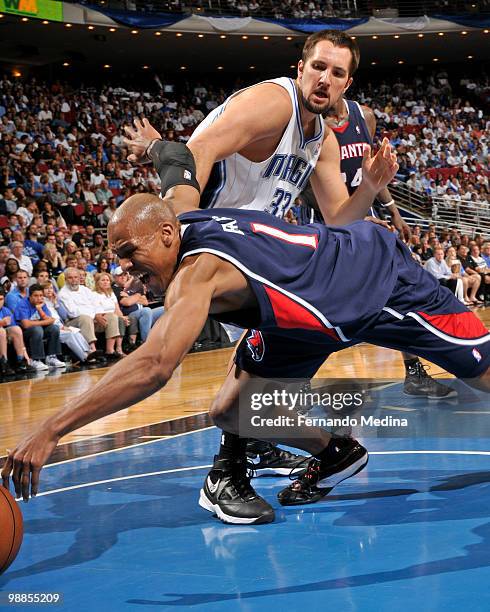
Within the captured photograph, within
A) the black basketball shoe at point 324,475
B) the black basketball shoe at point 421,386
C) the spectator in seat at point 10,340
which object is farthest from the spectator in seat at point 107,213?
the black basketball shoe at point 324,475

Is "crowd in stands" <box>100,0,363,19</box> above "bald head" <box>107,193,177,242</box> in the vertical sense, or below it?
above

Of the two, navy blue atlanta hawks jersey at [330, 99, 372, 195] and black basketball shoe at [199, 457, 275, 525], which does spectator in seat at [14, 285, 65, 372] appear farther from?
black basketball shoe at [199, 457, 275, 525]

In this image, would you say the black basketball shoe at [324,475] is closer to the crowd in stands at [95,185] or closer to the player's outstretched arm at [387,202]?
the crowd in stands at [95,185]

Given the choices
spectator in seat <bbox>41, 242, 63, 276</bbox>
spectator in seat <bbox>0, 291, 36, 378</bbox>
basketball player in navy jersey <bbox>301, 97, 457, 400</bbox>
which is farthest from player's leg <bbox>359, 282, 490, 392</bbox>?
spectator in seat <bbox>41, 242, 63, 276</bbox>

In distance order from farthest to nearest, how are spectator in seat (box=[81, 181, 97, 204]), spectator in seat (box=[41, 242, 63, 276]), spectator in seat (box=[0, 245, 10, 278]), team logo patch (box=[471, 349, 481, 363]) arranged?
spectator in seat (box=[81, 181, 97, 204]) < spectator in seat (box=[41, 242, 63, 276]) < spectator in seat (box=[0, 245, 10, 278]) < team logo patch (box=[471, 349, 481, 363])

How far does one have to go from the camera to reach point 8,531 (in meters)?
2.55

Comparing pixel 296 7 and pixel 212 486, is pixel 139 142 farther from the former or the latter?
pixel 296 7

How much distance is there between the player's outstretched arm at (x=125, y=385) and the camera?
7.17ft

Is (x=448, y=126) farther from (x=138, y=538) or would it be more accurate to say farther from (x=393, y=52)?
(x=138, y=538)

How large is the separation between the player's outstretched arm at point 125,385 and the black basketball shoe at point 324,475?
1.42m

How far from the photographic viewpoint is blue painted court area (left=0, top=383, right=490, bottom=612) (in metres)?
2.47

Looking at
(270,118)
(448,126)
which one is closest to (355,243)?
(270,118)

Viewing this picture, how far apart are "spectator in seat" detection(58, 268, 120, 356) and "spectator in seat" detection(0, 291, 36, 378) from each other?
766mm

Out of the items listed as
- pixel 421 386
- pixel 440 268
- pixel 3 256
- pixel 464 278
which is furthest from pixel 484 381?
pixel 464 278
